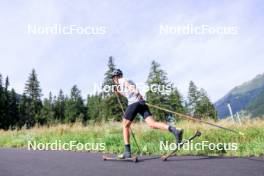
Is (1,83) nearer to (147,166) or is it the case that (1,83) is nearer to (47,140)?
(47,140)

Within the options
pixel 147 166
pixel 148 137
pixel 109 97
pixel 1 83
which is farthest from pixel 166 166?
pixel 1 83

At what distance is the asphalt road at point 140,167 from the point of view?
604 cm

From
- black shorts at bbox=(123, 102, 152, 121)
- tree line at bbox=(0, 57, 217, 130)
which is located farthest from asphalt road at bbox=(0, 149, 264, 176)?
tree line at bbox=(0, 57, 217, 130)

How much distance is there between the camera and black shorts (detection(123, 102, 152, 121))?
26.0 ft

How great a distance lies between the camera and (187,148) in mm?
9016

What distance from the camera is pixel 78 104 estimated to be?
299 ft

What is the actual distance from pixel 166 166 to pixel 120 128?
814 cm

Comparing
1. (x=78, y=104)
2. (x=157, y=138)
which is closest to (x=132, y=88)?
(x=157, y=138)

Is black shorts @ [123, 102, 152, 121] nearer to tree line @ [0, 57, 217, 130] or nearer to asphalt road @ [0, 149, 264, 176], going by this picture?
asphalt road @ [0, 149, 264, 176]

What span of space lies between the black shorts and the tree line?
80.0ft

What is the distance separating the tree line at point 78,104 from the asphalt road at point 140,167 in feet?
81.3

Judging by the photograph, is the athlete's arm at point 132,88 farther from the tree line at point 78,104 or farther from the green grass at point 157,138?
the tree line at point 78,104

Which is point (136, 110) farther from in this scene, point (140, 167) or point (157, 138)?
point (157, 138)

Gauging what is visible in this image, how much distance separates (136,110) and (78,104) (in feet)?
277
